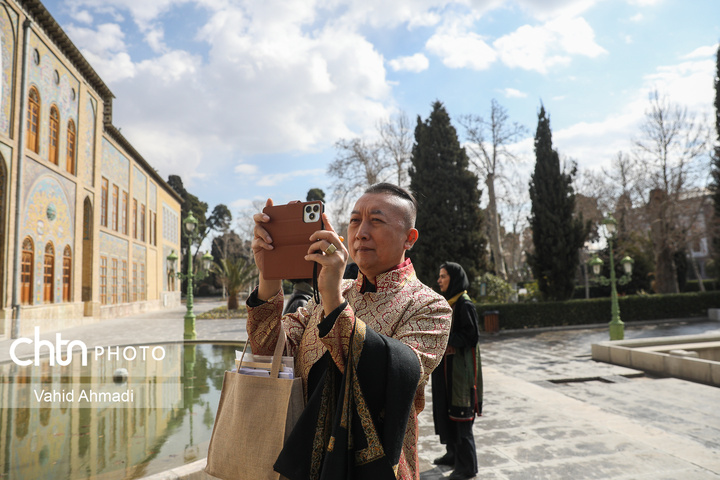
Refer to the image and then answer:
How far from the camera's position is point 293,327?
70.1 inches

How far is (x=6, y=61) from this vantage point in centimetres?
1423

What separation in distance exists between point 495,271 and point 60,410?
19.5 meters

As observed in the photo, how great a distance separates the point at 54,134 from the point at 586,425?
1943 cm

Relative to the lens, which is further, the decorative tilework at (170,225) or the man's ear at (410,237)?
the decorative tilework at (170,225)

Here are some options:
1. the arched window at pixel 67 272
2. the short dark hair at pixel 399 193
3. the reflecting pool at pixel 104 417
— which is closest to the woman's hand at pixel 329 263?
the short dark hair at pixel 399 193

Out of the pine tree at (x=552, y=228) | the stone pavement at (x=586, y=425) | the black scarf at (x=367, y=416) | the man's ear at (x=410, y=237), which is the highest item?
the pine tree at (x=552, y=228)

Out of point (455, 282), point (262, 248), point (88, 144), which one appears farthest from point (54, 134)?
point (262, 248)

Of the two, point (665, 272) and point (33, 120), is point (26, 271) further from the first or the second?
point (665, 272)

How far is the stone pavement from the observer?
14.0 feet

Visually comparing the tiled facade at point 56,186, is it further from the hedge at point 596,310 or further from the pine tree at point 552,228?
the pine tree at point 552,228

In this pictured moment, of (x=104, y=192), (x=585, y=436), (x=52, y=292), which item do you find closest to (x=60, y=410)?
(x=585, y=436)

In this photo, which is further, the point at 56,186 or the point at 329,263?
the point at 56,186

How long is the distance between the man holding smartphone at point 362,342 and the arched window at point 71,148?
20.6 m

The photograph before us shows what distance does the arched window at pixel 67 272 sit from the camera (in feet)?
59.2
